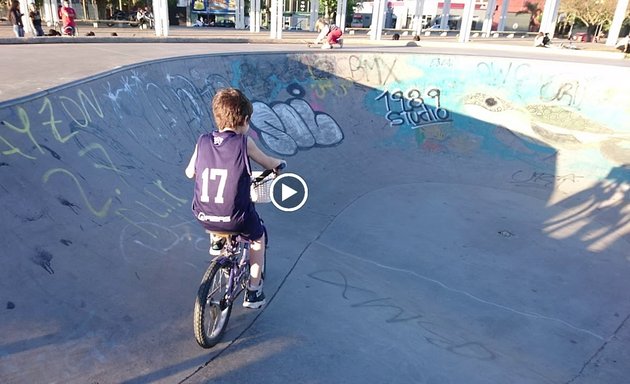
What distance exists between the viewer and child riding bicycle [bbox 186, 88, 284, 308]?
284 cm

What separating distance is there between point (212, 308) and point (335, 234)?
3.35m

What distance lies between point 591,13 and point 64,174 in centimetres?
5779

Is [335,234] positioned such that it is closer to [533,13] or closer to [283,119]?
[283,119]

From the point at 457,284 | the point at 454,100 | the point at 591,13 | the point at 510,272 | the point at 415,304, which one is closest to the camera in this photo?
the point at 415,304

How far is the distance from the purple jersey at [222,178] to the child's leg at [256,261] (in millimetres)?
507

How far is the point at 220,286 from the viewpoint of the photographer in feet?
10.7

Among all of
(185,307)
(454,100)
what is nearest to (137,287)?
(185,307)

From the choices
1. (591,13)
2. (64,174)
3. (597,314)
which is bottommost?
(597,314)

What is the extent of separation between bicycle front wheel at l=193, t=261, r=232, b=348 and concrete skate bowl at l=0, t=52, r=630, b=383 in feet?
0.49

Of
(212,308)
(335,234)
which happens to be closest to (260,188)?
(212,308)

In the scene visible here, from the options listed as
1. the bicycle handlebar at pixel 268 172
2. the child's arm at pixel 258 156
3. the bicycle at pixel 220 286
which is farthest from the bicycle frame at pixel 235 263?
the child's arm at pixel 258 156

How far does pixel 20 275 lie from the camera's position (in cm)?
320

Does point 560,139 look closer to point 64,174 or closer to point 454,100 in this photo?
point 454,100

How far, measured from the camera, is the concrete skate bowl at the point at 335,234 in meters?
3.21
